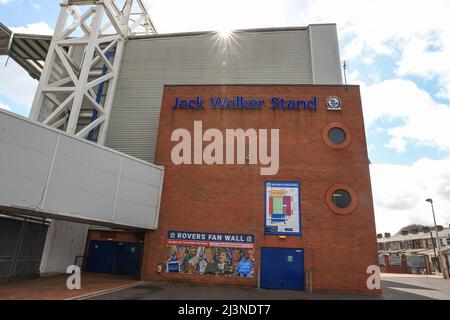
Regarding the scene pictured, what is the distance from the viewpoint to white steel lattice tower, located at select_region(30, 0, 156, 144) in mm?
20312

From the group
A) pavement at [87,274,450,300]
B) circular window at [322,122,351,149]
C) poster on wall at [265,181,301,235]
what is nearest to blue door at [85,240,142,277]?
pavement at [87,274,450,300]

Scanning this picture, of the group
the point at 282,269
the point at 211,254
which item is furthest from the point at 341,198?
the point at 211,254

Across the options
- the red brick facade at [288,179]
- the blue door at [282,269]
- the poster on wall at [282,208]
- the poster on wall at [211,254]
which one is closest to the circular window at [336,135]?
the red brick facade at [288,179]

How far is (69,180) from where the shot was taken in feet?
42.2

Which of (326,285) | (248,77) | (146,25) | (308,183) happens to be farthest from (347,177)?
(146,25)

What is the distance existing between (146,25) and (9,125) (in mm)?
23249

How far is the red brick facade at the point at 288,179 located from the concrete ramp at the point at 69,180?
1756mm

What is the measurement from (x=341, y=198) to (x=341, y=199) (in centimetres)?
6

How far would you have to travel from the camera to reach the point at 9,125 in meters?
11.1

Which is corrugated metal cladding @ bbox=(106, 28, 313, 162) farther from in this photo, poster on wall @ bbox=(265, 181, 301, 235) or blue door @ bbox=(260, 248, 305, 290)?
blue door @ bbox=(260, 248, 305, 290)

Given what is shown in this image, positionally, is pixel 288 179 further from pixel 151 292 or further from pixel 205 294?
pixel 151 292

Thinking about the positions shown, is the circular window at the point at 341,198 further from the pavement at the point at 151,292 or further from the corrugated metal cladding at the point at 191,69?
the corrugated metal cladding at the point at 191,69

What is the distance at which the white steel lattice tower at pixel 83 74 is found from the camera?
20.3 metres

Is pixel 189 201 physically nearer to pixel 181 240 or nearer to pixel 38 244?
pixel 181 240
